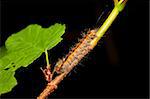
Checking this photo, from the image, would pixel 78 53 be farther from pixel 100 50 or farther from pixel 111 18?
pixel 100 50

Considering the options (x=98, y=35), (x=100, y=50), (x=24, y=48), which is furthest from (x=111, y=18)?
(x=100, y=50)

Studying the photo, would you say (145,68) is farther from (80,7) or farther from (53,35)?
(53,35)

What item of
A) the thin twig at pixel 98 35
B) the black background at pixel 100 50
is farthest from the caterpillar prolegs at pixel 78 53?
the black background at pixel 100 50

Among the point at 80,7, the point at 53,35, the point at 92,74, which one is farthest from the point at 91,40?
the point at 92,74

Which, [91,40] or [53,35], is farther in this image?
[53,35]

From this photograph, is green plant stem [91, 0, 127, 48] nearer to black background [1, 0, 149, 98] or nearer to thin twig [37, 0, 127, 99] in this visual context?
thin twig [37, 0, 127, 99]

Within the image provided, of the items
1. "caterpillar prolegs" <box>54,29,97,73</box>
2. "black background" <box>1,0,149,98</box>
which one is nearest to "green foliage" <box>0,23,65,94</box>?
"caterpillar prolegs" <box>54,29,97,73</box>
